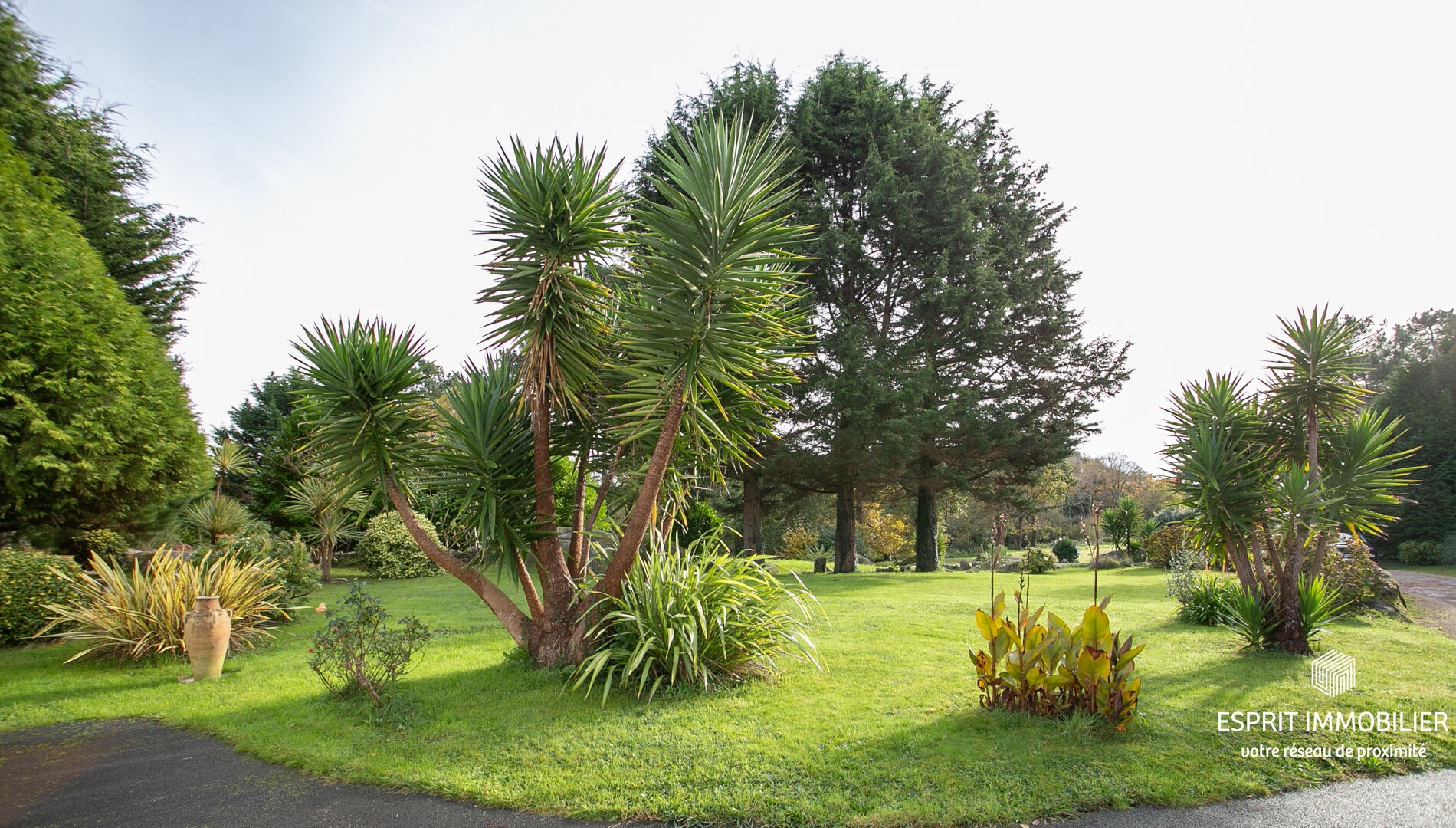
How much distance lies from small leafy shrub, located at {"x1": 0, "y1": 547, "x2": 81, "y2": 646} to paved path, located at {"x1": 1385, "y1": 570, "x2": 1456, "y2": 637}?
58.7 feet

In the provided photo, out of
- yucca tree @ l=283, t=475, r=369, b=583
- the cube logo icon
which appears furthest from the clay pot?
the cube logo icon

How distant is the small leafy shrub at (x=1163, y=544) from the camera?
754 inches

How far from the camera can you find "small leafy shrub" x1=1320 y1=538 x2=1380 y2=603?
396 inches

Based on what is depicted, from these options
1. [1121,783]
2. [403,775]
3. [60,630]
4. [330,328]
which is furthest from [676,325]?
[60,630]

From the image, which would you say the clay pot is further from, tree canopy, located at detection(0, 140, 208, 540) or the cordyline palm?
the cordyline palm

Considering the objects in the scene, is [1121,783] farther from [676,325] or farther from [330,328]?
[330,328]

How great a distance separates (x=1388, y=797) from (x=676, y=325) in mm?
5452

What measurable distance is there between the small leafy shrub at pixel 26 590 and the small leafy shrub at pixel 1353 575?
17.3 m

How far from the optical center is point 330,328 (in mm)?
6055

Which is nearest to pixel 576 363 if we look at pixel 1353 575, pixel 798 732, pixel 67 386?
pixel 798 732

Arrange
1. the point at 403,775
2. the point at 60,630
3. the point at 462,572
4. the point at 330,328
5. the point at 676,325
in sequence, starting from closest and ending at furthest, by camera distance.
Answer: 1. the point at 403,775
2. the point at 676,325
3. the point at 330,328
4. the point at 462,572
5. the point at 60,630

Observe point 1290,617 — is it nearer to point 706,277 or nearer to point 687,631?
point 687,631

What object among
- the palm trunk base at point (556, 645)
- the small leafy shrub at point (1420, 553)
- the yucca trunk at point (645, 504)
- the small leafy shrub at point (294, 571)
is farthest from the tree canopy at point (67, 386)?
the small leafy shrub at point (1420, 553)

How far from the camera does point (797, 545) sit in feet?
93.1
